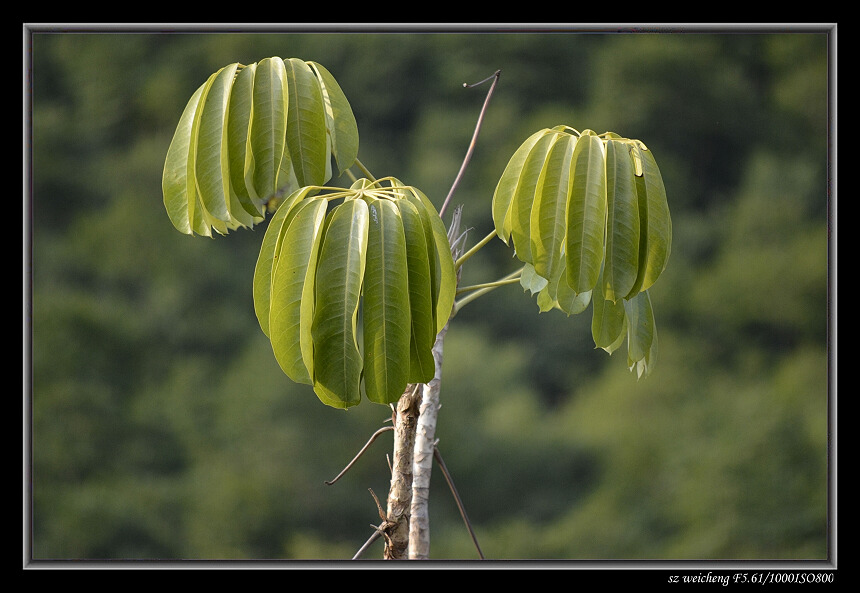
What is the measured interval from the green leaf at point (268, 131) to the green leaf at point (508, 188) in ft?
0.93

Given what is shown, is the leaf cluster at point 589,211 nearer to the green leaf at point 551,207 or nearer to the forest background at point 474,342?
the green leaf at point 551,207

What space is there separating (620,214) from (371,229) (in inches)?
12.1

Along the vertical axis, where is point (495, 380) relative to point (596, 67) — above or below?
below

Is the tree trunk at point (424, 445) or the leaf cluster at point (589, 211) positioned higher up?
the leaf cluster at point (589, 211)

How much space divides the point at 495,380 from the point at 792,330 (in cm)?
130

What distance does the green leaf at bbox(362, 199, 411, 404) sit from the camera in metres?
0.81

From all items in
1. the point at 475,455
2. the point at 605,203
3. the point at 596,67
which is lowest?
the point at 475,455

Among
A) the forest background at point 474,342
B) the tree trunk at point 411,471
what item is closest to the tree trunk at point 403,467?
the tree trunk at point 411,471

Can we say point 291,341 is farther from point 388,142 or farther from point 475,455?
point 388,142

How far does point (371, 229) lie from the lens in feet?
2.68

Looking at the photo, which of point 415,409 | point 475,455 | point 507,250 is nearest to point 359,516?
point 475,455

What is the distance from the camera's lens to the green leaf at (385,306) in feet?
2.66

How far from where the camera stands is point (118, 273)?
125 inches

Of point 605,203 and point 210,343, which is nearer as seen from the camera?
point 605,203
